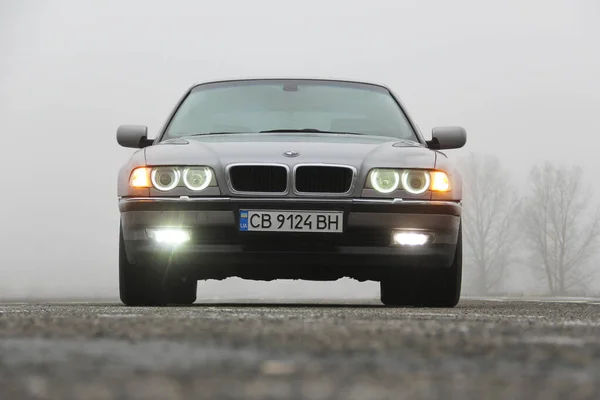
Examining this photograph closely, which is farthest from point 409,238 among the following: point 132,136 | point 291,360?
point 291,360

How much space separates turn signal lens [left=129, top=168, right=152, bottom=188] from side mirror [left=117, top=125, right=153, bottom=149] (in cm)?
107

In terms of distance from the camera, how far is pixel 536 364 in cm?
262

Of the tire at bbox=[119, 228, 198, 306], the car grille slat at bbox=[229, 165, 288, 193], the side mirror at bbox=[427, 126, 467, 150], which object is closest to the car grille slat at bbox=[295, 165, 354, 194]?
the car grille slat at bbox=[229, 165, 288, 193]

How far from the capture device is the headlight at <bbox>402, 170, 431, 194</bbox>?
6.74 m

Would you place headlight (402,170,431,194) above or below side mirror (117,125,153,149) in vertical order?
below

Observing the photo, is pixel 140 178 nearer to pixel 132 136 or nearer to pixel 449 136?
pixel 132 136

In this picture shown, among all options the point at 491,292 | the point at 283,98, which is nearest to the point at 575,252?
the point at 491,292

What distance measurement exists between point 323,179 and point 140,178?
1163 millimetres

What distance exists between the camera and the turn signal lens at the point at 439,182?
6.81 m

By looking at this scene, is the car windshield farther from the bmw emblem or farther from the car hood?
the bmw emblem

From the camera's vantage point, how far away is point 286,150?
6.81 meters

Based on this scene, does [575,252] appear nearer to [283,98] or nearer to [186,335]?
[283,98]

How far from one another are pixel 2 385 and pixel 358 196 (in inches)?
183

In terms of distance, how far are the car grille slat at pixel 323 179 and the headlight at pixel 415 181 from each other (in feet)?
1.14
